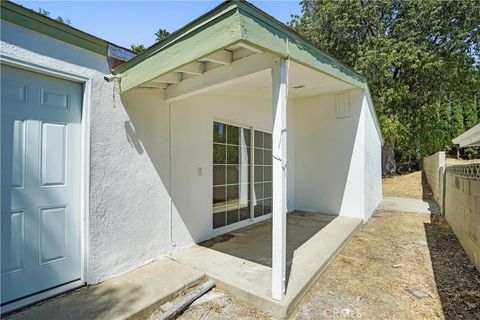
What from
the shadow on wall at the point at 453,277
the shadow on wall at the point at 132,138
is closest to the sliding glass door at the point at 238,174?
the shadow on wall at the point at 132,138

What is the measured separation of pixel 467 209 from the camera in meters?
4.58

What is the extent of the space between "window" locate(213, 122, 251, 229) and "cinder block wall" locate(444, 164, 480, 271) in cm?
387

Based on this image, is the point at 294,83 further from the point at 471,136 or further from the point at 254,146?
the point at 471,136

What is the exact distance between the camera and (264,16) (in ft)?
8.43

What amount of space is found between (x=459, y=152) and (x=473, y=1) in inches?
574

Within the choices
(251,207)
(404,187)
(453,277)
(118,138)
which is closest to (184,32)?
(118,138)

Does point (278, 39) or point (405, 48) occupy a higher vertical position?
point (405, 48)

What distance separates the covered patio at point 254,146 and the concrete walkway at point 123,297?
433 mm

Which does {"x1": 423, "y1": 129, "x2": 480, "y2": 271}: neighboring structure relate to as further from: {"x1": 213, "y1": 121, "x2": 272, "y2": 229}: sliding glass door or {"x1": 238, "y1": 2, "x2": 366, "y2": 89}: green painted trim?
{"x1": 213, "y1": 121, "x2": 272, "y2": 229}: sliding glass door

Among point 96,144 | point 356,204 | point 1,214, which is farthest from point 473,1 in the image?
point 1,214

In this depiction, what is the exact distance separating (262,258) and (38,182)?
2967mm

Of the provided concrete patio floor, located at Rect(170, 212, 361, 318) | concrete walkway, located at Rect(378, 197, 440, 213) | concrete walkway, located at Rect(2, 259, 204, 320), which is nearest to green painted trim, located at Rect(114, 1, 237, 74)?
concrete walkway, located at Rect(2, 259, 204, 320)

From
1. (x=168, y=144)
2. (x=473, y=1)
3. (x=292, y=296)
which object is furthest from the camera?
(x=473, y=1)

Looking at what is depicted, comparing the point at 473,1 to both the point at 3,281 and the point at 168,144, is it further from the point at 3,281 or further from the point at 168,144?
the point at 3,281
